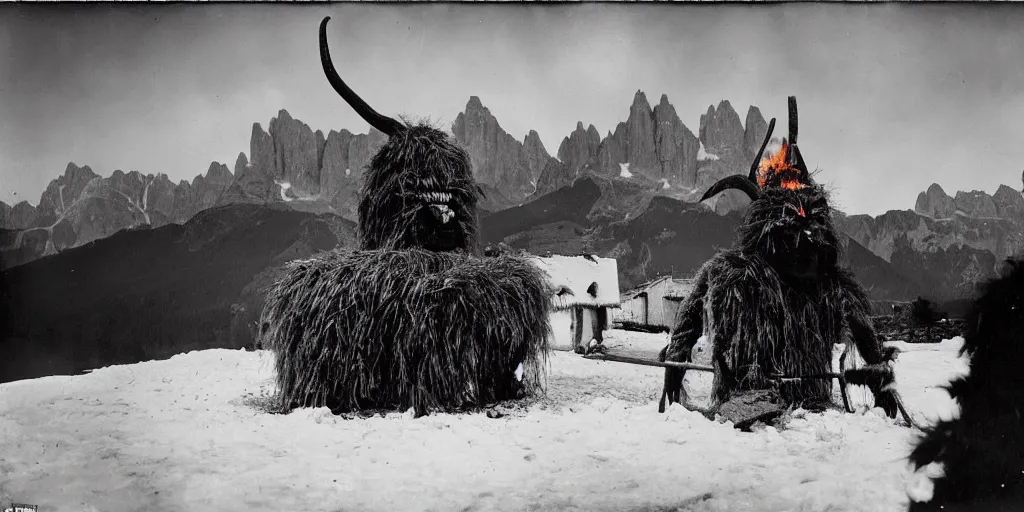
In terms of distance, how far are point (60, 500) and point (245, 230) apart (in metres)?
2.45

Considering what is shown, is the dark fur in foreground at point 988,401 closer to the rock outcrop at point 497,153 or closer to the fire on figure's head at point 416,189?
the rock outcrop at point 497,153

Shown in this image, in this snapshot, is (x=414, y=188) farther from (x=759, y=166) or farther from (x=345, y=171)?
(x=759, y=166)

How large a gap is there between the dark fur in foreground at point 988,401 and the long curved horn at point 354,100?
3.35 meters

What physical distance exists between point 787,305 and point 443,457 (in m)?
2.05

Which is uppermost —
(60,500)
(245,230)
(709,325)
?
(245,230)

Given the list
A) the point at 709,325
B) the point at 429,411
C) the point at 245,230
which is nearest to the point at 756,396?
the point at 709,325

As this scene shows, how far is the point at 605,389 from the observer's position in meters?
4.39

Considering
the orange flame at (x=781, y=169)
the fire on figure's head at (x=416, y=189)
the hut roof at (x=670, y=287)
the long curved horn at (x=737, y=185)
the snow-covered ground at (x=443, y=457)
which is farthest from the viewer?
the fire on figure's head at (x=416, y=189)

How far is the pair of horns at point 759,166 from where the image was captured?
12.0 feet

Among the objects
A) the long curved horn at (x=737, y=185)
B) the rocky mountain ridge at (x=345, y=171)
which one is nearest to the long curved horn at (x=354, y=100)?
the rocky mountain ridge at (x=345, y=171)

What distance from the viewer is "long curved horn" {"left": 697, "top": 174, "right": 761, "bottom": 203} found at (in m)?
3.68

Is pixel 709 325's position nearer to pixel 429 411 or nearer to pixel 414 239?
pixel 429 411

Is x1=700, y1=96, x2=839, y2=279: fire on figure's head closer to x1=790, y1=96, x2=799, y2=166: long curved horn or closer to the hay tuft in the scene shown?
x1=790, y1=96, x2=799, y2=166: long curved horn

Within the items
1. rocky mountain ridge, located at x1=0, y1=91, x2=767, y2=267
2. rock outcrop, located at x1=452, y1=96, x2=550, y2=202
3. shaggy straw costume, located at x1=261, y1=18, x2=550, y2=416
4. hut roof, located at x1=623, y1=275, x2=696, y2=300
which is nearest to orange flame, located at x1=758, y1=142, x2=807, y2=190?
rocky mountain ridge, located at x1=0, y1=91, x2=767, y2=267
